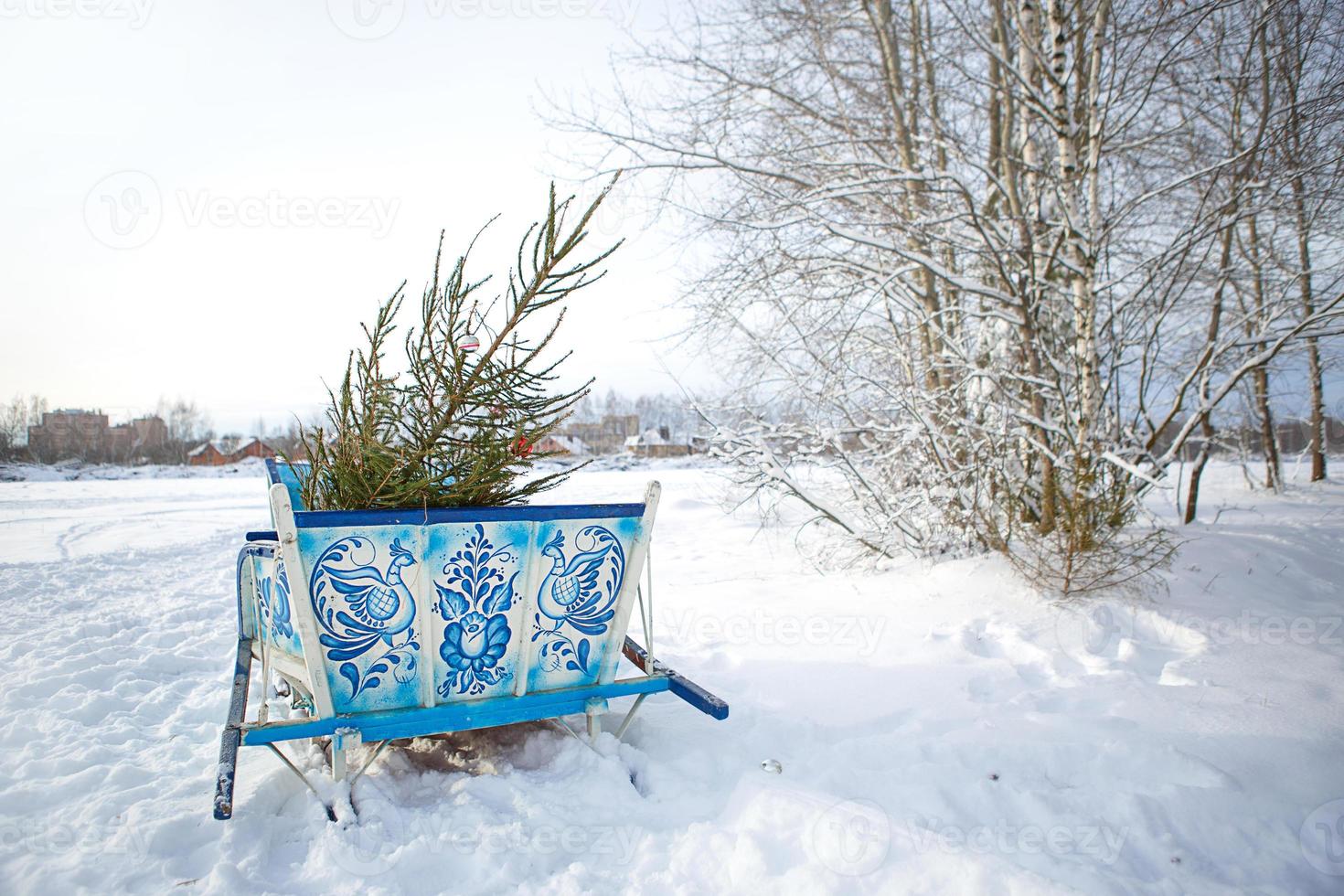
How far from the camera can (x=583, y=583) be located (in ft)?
9.87

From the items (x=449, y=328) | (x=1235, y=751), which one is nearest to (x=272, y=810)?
(x=449, y=328)

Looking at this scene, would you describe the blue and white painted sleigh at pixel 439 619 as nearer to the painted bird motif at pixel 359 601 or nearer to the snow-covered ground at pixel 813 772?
the painted bird motif at pixel 359 601

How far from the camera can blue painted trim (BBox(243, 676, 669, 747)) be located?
2533 mm

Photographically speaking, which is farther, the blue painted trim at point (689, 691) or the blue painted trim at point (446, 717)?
the blue painted trim at point (689, 691)

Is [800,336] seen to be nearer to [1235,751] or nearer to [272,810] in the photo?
[1235,751]

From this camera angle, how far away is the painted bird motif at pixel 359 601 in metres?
2.54

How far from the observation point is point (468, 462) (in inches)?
124

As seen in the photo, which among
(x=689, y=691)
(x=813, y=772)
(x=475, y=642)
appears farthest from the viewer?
(x=689, y=691)

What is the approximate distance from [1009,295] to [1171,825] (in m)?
4.23

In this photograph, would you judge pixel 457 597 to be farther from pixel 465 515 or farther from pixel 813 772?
pixel 813 772

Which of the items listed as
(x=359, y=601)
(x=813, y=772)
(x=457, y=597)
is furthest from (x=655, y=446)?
(x=359, y=601)

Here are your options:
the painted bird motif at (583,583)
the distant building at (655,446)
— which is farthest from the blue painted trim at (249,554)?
the distant building at (655,446)

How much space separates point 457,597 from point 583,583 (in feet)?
1.74

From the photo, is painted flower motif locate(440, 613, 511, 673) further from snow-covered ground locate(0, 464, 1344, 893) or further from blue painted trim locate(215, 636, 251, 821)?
blue painted trim locate(215, 636, 251, 821)
